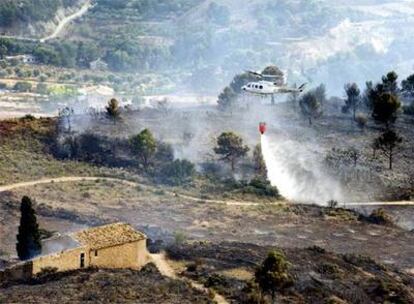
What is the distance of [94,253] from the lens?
56.7 meters

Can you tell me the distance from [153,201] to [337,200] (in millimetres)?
21746

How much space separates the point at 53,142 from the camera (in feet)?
330

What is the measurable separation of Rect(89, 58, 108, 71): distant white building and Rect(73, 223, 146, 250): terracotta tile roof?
5438 inches

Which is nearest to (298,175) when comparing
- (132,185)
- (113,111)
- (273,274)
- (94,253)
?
(132,185)

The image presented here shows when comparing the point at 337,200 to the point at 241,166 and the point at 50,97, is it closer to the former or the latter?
the point at 241,166

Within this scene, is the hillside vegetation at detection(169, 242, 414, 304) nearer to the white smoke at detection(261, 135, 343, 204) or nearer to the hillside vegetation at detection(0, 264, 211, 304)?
the hillside vegetation at detection(0, 264, 211, 304)

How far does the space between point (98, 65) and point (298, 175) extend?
10854 cm

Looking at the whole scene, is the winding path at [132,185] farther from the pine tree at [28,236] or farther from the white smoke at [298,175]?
the pine tree at [28,236]

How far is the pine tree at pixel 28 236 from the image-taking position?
56656mm

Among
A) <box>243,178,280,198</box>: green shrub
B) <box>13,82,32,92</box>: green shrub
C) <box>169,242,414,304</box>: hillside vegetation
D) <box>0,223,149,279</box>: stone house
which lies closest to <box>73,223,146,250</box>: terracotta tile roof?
<box>0,223,149,279</box>: stone house

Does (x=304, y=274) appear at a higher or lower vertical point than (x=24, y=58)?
lower

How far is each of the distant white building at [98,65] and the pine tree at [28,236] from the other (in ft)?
457

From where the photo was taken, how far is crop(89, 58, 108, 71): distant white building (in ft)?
638

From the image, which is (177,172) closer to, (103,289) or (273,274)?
(103,289)
